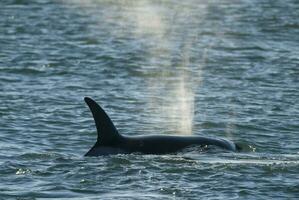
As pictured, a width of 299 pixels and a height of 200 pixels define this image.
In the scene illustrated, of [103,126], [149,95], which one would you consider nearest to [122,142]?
[103,126]

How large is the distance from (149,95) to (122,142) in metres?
6.98

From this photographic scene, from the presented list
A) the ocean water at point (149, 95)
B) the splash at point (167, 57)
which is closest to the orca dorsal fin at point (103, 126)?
the ocean water at point (149, 95)

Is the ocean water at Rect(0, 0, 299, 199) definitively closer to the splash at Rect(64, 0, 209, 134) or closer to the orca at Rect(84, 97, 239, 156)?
the splash at Rect(64, 0, 209, 134)

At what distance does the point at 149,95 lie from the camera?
22.8m

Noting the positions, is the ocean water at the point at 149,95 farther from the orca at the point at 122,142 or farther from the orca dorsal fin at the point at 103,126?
the orca dorsal fin at the point at 103,126

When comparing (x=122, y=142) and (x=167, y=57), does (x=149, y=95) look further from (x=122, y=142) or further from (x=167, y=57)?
(x=122, y=142)

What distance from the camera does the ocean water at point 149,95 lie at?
1439 centimetres

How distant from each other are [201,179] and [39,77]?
10.6 meters

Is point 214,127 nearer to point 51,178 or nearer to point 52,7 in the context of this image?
point 51,178

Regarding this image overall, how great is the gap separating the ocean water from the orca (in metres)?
0.21

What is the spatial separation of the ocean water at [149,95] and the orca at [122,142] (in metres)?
0.21

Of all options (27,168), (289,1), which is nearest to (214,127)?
(27,168)

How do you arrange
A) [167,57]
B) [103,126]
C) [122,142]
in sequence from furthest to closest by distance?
[167,57] → [122,142] → [103,126]

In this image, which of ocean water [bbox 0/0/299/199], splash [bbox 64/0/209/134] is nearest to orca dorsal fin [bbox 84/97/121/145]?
ocean water [bbox 0/0/299/199]
